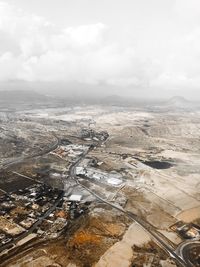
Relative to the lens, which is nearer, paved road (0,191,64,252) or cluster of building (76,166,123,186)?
paved road (0,191,64,252)

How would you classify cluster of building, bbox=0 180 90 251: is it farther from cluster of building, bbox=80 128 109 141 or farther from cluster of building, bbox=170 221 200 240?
cluster of building, bbox=80 128 109 141

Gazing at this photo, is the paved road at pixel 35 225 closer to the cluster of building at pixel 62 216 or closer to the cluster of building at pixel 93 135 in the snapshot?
the cluster of building at pixel 62 216

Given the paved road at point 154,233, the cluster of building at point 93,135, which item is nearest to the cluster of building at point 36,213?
the paved road at point 154,233

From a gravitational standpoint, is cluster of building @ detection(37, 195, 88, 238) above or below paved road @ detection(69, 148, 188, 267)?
above

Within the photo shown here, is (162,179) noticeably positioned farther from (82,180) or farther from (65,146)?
(65,146)

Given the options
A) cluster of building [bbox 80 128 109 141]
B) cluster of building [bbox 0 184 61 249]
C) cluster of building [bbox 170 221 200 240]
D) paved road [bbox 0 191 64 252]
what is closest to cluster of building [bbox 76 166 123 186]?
cluster of building [bbox 0 184 61 249]

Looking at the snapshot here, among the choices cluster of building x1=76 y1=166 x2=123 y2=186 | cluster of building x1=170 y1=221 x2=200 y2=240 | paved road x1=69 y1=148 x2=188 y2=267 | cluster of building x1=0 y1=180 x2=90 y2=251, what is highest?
cluster of building x1=0 y1=180 x2=90 y2=251
